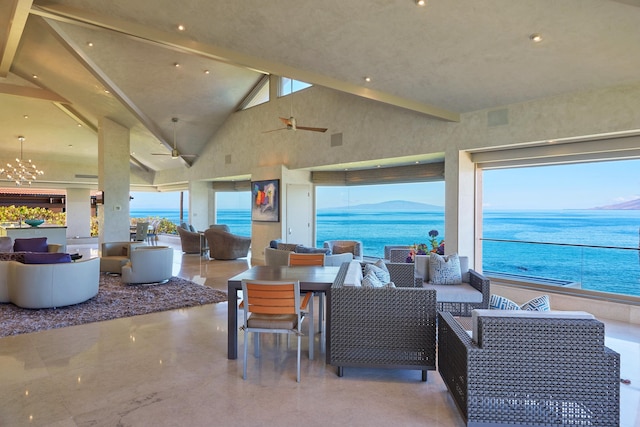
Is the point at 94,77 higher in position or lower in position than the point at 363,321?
higher

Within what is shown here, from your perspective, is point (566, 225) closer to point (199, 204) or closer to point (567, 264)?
point (567, 264)

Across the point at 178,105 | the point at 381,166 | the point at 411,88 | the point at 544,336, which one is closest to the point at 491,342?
the point at 544,336

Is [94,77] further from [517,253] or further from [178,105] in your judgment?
[517,253]

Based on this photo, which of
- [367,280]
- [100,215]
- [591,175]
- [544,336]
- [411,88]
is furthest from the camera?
[100,215]

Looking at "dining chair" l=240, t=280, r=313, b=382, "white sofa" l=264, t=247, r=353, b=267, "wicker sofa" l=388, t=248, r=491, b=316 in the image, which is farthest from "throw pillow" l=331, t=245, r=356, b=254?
"dining chair" l=240, t=280, r=313, b=382

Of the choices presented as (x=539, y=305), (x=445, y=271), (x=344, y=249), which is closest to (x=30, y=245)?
(x=344, y=249)

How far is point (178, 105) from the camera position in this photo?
10844 millimetres

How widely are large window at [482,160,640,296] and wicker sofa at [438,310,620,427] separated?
12.8 ft

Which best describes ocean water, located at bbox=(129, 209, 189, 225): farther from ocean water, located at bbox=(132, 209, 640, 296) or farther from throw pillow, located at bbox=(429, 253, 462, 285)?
throw pillow, located at bbox=(429, 253, 462, 285)

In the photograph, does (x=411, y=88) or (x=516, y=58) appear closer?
(x=516, y=58)

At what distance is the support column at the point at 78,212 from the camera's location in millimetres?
15792

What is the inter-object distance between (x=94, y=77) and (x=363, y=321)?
8.77 meters

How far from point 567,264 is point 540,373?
4.23 m

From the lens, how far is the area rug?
494cm
